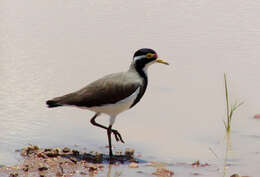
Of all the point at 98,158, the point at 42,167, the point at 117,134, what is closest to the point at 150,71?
the point at 117,134

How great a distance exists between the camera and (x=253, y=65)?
38.0 ft

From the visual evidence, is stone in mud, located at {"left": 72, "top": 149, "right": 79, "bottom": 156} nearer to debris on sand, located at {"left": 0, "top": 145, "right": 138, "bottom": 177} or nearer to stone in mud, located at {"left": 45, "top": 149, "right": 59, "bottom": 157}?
debris on sand, located at {"left": 0, "top": 145, "right": 138, "bottom": 177}

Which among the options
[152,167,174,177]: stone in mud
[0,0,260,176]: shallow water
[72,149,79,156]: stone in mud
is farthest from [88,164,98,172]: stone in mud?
[152,167,174,177]: stone in mud

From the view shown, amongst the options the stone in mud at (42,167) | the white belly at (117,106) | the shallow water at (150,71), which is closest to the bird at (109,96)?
the white belly at (117,106)

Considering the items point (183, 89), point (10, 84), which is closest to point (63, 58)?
point (10, 84)

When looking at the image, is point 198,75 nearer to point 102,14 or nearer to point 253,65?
point 253,65

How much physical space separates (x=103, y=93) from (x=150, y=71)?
3.40 m

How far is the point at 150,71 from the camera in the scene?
11.3 meters

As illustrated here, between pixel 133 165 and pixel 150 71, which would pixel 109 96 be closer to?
pixel 133 165

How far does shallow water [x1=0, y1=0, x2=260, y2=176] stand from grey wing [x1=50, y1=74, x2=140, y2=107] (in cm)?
60

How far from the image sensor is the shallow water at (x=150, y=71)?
27.4 feet

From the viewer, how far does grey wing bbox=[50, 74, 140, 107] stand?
7949mm

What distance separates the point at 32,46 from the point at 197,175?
18.1 feet

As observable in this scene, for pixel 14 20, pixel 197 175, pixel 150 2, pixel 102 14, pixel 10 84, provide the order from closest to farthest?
pixel 197 175
pixel 10 84
pixel 14 20
pixel 102 14
pixel 150 2
